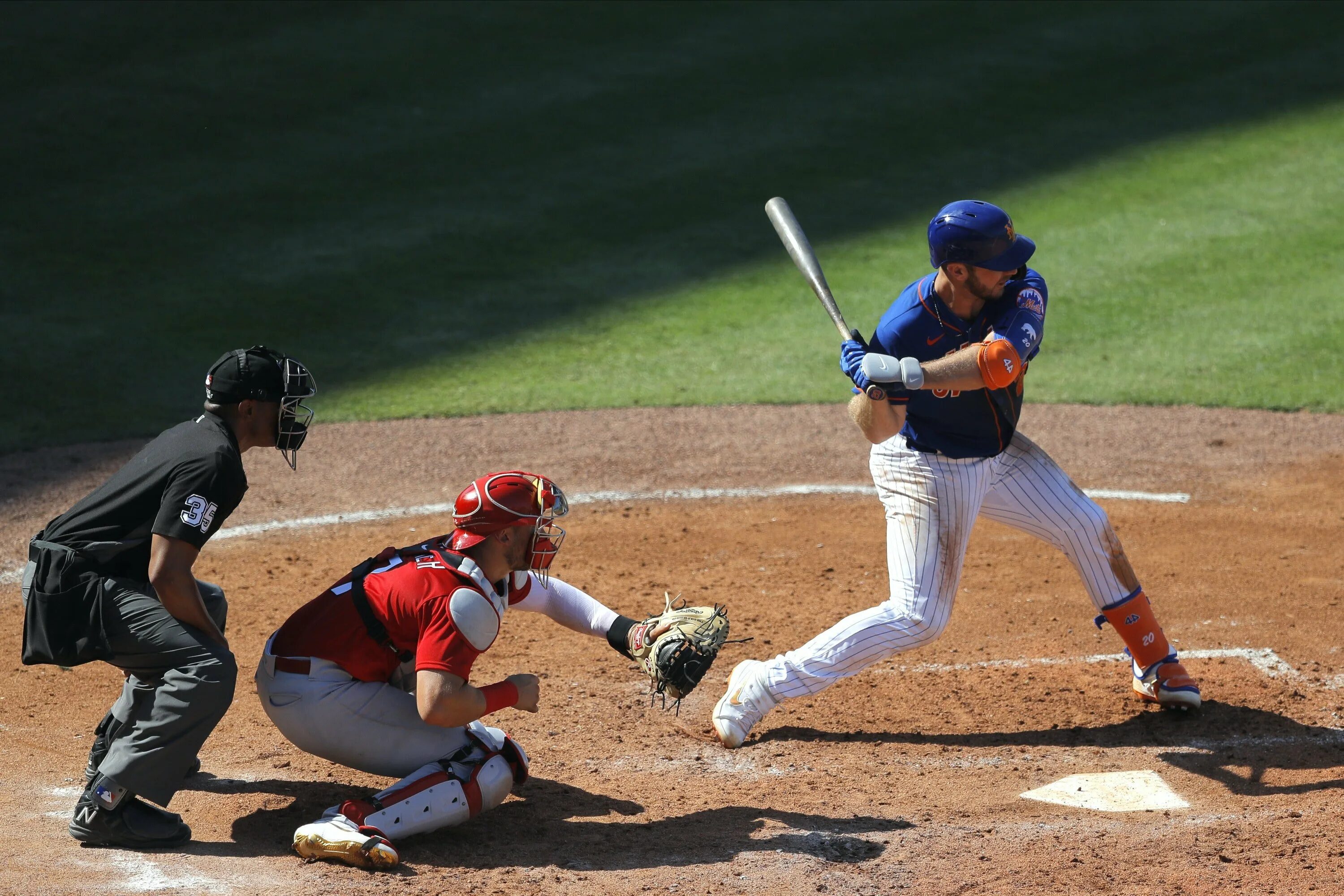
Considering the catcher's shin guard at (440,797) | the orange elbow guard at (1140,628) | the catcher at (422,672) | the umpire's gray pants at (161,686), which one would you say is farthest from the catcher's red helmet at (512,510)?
the orange elbow guard at (1140,628)

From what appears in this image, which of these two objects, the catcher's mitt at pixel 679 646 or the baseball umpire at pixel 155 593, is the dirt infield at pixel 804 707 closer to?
the baseball umpire at pixel 155 593

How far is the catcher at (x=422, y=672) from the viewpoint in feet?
12.5

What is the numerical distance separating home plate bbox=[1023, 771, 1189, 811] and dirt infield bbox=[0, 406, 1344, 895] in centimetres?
5

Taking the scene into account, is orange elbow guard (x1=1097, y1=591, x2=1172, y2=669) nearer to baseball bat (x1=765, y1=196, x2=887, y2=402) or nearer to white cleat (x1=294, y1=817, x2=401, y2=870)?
baseball bat (x1=765, y1=196, x2=887, y2=402)

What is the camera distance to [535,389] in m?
9.09

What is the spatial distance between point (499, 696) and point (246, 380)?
119 centimetres

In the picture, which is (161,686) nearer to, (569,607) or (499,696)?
(499,696)

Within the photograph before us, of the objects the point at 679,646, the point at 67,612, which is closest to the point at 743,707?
the point at 679,646

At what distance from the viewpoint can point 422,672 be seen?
3.78 m

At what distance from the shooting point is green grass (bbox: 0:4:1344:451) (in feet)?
30.9

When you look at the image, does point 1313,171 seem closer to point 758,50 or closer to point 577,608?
point 758,50

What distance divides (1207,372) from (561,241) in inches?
206

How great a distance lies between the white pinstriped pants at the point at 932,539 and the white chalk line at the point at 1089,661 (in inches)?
25.6

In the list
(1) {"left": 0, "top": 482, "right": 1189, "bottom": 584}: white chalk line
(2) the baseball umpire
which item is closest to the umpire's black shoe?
(2) the baseball umpire
